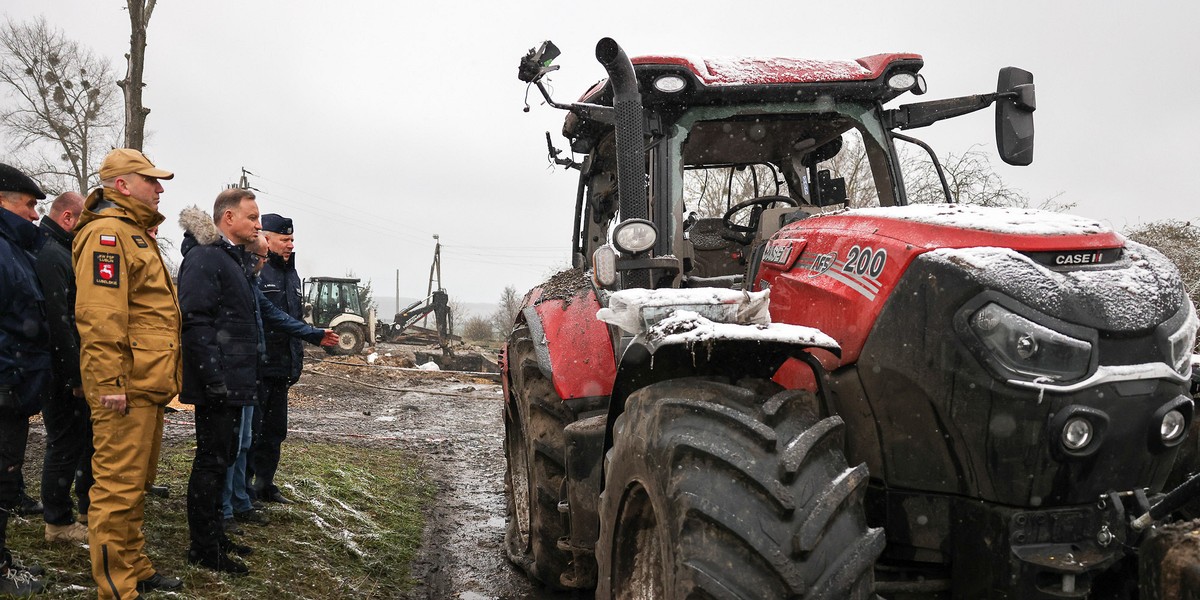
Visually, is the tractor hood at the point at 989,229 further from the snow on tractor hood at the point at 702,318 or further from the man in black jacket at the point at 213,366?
the man in black jacket at the point at 213,366

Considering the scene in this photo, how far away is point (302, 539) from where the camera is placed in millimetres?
5375

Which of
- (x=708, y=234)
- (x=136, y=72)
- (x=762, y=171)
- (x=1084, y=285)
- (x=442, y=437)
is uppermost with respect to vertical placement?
(x=136, y=72)

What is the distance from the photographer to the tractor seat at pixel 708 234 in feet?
15.8

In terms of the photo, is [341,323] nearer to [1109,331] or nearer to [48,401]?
[48,401]

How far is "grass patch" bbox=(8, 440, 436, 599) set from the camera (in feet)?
Answer: 14.0

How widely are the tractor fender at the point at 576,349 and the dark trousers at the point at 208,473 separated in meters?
1.62

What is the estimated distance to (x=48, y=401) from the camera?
14.1 feet

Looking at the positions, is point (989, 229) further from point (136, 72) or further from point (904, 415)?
point (136, 72)

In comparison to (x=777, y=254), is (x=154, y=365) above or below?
below

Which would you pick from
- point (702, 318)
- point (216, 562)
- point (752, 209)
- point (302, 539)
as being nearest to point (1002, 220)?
point (702, 318)

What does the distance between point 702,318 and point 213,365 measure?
2710mm

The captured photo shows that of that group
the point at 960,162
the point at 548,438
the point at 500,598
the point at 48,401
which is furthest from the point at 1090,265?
the point at 960,162

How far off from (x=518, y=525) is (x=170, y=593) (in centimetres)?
189

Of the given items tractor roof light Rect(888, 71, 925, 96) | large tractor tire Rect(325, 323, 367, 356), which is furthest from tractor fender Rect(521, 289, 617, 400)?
large tractor tire Rect(325, 323, 367, 356)
